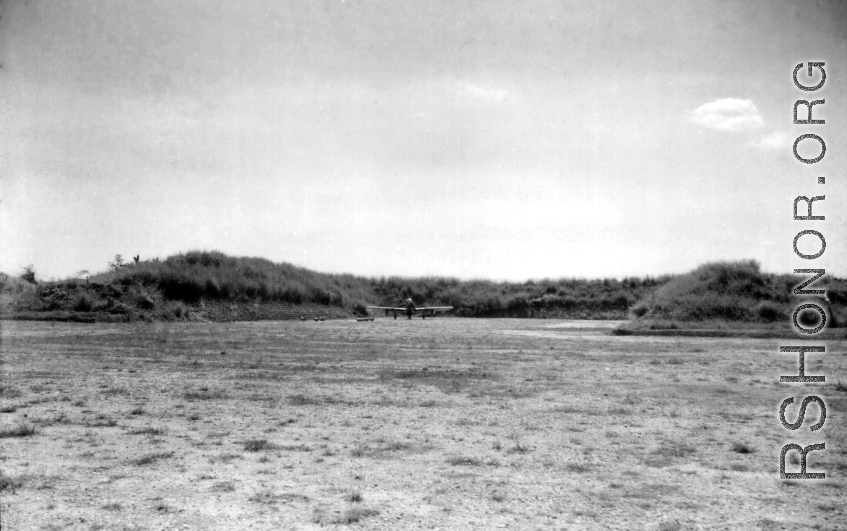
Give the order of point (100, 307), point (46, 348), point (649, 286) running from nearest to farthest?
point (46, 348), point (100, 307), point (649, 286)

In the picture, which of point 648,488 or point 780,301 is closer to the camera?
point 648,488

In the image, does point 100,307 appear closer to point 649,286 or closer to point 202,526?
point 202,526

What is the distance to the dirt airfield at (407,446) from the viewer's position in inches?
163

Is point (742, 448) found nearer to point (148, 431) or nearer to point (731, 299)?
point (148, 431)

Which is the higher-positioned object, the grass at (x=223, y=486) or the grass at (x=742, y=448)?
the grass at (x=742, y=448)

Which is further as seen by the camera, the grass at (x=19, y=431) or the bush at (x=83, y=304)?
the bush at (x=83, y=304)

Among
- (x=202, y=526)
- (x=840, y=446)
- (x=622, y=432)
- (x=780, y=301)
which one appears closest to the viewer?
(x=202, y=526)

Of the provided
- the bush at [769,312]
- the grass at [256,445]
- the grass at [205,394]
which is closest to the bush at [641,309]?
the bush at [769,312]

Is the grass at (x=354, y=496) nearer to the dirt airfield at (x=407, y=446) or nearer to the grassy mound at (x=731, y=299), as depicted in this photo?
the dirt airfield at (x=407, y=446)

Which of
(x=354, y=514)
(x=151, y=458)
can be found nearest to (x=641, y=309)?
(x=151, y=458)

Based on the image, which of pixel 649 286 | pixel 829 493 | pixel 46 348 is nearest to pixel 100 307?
pixel 46 348

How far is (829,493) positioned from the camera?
15.0 ft

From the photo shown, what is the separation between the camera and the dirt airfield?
163 inches

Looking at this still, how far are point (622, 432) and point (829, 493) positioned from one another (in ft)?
6.99
